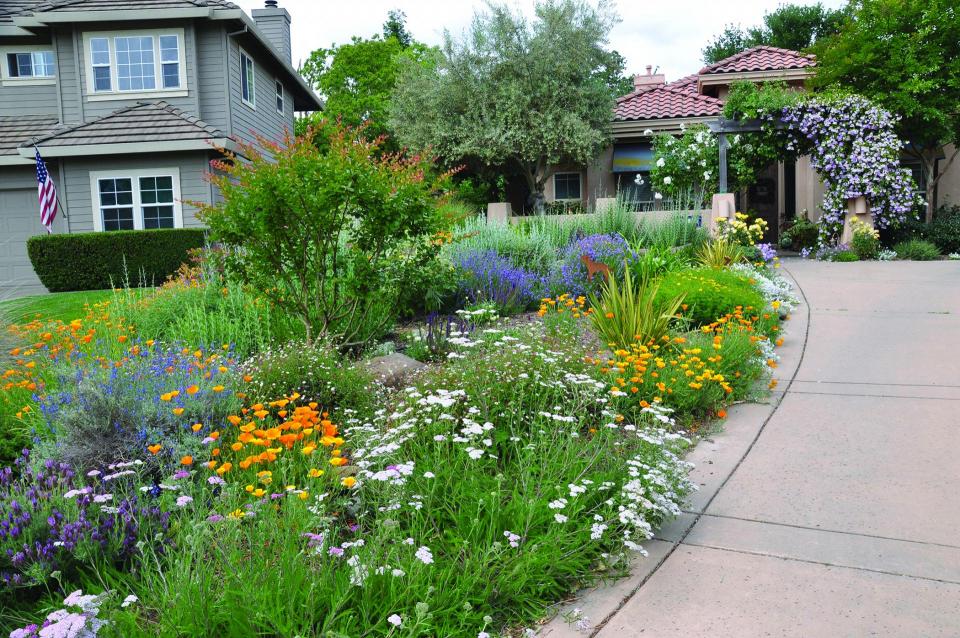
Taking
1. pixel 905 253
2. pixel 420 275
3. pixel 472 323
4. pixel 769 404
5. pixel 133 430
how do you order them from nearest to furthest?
pixel 133 430
pixel 769 404
pixel 420 275
pixel 472 323
pixel 905 253

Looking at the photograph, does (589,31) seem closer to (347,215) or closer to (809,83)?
(809,83)

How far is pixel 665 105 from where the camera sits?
21.3 meters

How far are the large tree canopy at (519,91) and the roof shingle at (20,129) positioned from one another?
886cm

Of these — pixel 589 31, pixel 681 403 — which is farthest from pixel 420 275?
pixel 589 31

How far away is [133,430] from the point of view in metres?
→ 3.51

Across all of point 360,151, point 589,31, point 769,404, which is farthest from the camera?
point 589,31

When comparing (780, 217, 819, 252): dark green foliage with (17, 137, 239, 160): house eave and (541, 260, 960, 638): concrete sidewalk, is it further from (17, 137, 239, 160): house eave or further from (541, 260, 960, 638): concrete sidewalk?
(17, 137, 239, 160): house eave

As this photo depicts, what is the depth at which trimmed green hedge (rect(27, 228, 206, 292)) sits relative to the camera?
14297mm

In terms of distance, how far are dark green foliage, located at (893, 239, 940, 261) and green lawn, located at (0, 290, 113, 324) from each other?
1445 centimetres

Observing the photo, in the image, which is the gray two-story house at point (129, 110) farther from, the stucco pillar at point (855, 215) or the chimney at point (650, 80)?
the chimney at point (650, 80)

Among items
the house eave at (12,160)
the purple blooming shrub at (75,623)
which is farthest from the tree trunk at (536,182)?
the purple blooming shrub at (75,623)

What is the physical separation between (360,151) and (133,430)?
9.73 feet

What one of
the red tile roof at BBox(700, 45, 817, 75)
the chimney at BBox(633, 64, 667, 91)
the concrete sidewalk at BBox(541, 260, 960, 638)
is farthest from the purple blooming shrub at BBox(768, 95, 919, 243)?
the chimney at BBox(633, 64, 667, 91)

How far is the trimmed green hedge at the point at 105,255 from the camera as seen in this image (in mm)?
14297
